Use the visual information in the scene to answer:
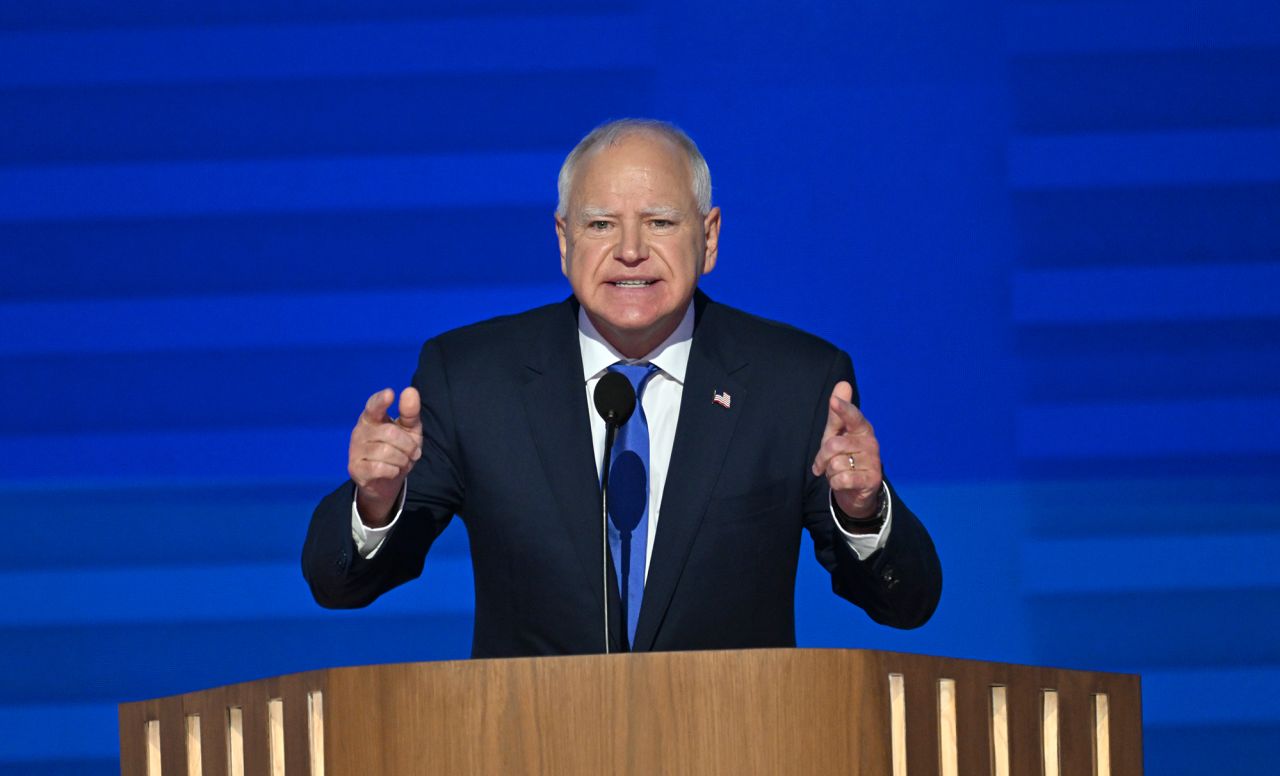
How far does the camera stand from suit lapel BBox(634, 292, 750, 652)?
2230 millimetres

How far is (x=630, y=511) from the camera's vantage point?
2320 mm

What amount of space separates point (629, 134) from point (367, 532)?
2.36ft

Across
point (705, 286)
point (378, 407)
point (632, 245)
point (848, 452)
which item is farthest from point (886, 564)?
point (705, 286)

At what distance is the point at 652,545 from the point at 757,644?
215 mm

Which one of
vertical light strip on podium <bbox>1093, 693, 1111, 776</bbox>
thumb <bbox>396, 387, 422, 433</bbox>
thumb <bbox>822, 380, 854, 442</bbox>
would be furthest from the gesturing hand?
thumb <bbox>396, 387, 422, 433</bbox>

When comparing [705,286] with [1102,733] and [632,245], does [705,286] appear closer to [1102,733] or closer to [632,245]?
[632,245]

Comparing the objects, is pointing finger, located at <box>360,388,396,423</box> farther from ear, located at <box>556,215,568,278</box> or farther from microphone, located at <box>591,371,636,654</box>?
ear, located at <box>556,215,568,278</box>

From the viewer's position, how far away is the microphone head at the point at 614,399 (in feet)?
6.62

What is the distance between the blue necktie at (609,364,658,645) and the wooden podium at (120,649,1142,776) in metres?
0.58

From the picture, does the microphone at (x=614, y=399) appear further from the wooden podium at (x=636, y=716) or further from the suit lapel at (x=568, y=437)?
the wooden podium at (x=636, y=716)

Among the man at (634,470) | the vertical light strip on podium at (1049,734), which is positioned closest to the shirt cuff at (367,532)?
the man at (634,470)

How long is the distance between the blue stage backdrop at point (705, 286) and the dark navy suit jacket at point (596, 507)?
3.45 feet

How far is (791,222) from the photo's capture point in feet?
11.7

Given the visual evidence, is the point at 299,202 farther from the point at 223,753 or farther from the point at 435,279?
the point at 223,753
